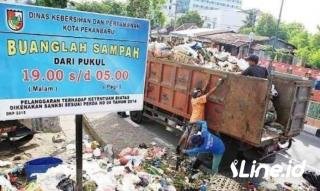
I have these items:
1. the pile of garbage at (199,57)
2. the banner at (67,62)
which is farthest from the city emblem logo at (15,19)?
the pile of garbage at (199,57)

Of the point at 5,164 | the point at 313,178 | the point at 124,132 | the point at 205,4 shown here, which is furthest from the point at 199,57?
the point at 205,4

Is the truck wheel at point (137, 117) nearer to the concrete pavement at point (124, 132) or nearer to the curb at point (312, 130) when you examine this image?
the concrete pavement at point (124, 132)

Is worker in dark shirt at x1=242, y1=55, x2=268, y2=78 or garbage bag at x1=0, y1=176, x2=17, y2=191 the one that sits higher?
worker in dark shirt at x1=242, y1=55, x2=268, y2=78

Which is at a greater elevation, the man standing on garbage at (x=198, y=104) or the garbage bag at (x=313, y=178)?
the man standing on garbage at (x=198, y=104)

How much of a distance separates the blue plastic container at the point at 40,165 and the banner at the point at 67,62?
2326 mm

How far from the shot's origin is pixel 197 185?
18.1 ft

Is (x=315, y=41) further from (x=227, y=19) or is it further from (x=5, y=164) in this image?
(x=227, y=19)

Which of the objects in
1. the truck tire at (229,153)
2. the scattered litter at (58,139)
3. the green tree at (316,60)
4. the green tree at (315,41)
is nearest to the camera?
the truck tire at (229,153)

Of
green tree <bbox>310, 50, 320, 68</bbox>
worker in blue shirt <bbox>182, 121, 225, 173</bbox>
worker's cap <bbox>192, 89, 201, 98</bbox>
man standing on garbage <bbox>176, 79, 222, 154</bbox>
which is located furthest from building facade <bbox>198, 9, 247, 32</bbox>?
worker in blue shirt <bbox>182, 121, 225, 173</bbox>

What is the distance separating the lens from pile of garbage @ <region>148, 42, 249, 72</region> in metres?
8.02

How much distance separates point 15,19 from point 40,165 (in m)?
2.93

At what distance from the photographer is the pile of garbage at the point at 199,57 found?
8.02 meters

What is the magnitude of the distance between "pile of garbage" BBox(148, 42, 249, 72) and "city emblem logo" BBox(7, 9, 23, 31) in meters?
5.51

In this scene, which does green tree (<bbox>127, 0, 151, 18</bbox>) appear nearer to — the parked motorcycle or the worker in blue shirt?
the parked motorcycle
